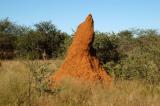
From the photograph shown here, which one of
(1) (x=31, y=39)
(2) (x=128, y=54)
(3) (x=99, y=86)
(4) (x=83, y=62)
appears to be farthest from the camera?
(1) (x=31, y=39)

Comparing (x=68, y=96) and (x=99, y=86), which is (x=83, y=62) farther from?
(x=68, y=96)

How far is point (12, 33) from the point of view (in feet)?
159

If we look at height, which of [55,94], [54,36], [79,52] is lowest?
[55,94]

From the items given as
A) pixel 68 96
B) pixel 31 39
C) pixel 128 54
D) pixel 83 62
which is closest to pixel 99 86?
pixel 83 62

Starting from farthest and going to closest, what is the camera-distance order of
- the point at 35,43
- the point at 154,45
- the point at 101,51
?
the point at 35,43 → the point at 101,51 → the point at 154,45

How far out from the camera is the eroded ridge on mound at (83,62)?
510 inches

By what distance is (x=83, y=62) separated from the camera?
13336mm

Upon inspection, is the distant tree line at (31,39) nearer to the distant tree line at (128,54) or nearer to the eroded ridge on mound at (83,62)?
the distant tree line at (128,54)

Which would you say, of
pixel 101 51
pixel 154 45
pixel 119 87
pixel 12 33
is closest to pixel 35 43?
pixel 12 33

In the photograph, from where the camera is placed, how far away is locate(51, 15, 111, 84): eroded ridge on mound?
13.0 meters

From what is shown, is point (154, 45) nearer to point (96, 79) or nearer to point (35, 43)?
point (96, 79)

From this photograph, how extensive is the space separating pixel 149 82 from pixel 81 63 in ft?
8.01

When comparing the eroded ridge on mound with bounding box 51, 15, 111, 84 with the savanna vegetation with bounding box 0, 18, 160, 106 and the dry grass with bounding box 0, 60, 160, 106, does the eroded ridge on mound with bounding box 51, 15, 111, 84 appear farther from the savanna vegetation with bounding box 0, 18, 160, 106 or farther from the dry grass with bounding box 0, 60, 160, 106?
the dry grass with bounding box 0, 60, 160, 106

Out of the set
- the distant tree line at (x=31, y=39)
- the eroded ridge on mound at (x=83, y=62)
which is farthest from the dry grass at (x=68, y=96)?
the distant tree line at (x=31, y=39)
